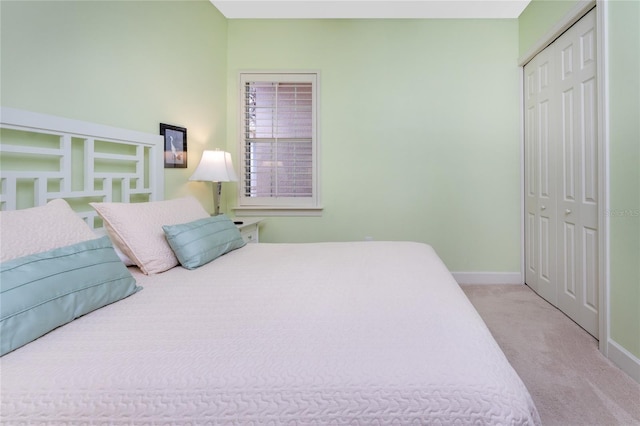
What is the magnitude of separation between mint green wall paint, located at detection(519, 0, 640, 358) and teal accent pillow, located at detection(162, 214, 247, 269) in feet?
7.33

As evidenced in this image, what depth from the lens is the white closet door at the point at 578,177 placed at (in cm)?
212

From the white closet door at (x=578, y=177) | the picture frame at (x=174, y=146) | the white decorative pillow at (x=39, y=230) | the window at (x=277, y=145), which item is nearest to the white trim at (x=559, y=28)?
the white closet door at (x=578, y=177)

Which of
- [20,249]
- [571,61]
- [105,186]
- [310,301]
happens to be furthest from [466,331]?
[571,61]

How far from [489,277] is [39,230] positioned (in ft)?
11.6

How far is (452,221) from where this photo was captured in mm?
3277

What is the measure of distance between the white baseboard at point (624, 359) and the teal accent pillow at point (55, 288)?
8.12ft

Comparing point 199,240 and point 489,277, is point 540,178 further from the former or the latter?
point 199,240

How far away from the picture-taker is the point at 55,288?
3.07ft

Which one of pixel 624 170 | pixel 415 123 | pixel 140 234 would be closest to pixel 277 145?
pixel 415 123

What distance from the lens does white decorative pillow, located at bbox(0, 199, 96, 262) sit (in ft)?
3.29

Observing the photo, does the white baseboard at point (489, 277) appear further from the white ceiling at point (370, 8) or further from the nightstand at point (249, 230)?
the white ceiling at point (370, 8)

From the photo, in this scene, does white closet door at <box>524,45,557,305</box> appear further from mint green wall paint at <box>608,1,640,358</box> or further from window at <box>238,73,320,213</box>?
window at <box>238,73,320,213</box>

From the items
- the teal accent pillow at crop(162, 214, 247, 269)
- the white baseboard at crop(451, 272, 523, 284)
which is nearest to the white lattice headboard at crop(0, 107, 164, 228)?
the teal accent pillow at crop(162, 214, 247, 269)

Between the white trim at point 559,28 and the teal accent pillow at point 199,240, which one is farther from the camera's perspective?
the white trim at point 559,28
